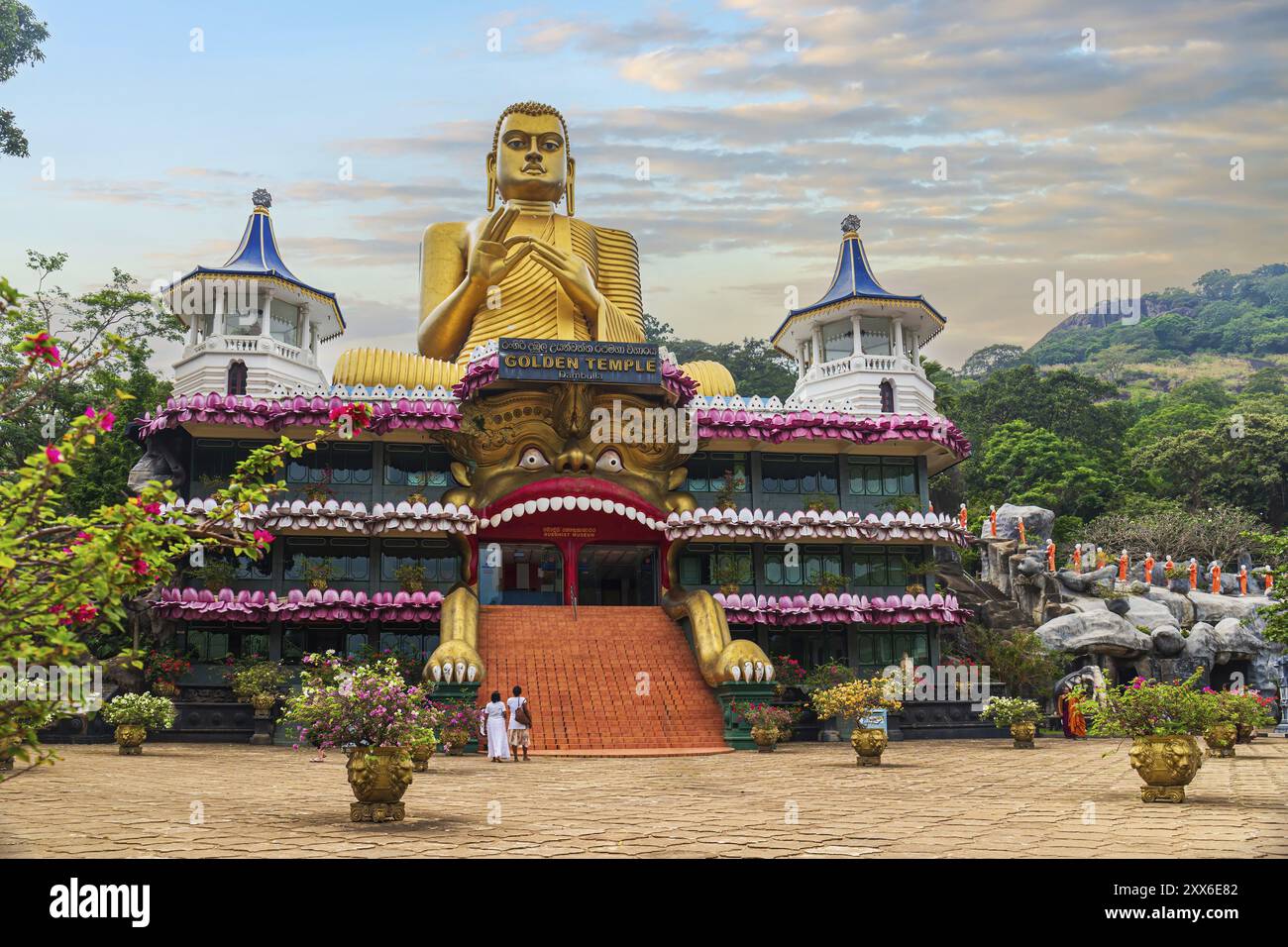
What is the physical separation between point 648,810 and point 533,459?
18.3m

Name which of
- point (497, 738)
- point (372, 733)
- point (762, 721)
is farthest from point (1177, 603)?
point (372, 733)

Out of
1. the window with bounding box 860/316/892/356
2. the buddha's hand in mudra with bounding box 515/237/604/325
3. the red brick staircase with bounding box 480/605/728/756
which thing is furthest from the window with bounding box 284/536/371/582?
the window with bounding box 860/316/892/356

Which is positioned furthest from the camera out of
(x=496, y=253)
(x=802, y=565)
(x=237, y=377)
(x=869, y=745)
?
(x=237, y=377)

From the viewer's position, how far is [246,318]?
3625cm

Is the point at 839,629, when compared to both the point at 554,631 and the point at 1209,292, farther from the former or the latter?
the point at 1209,292

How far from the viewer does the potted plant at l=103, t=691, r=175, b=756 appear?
20.8m

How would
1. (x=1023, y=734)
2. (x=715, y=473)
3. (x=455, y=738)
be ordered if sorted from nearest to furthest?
(x=455, y=738)
(x=1023, y=734)
(x=715, y=473)

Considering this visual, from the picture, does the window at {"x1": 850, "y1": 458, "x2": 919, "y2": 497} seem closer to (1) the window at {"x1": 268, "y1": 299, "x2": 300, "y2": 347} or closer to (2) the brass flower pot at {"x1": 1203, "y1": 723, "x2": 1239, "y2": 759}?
(2) the brass flower pot at {"x1": 1203, "y1": 723, "x2": 1239, "y2": 759}

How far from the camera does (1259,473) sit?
194ft

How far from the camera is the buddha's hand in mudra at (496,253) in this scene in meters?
31.7

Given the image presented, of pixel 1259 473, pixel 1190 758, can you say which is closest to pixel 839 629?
pixel 1190 758

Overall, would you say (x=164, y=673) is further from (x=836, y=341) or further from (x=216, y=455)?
(x=836, y=341)

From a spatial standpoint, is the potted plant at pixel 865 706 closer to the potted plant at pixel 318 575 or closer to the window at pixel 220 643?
the potted plant at pixel 318 575
